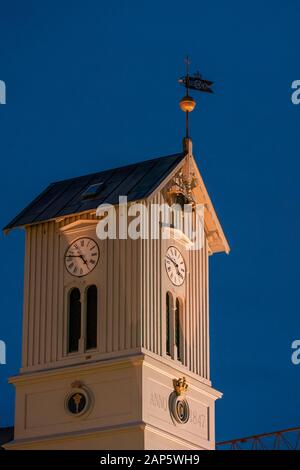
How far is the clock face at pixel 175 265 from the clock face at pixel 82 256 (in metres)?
2.89

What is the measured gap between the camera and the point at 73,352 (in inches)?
3369

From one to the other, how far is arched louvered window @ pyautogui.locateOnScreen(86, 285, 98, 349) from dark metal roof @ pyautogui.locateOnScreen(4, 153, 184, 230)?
334 cm

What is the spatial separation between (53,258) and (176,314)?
5358 millimetres

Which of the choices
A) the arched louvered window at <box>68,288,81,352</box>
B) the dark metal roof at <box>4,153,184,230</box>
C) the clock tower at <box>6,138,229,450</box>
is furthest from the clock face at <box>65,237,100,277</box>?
the dark metal roof at <box>4,153,184,230</box>

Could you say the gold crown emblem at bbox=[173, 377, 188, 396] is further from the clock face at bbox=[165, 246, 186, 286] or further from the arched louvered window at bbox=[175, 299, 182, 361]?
the clock face at bbox=[165, 246, 186, 286]

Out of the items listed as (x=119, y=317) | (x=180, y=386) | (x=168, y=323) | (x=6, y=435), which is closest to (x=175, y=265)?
(x=168, y=323)

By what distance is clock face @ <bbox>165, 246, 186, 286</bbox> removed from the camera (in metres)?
86.9

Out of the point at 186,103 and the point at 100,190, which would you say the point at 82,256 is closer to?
the point at 100,190

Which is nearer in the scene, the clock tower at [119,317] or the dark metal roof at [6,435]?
the clock tower at [119,317]

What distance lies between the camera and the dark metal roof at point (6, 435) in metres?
91.6

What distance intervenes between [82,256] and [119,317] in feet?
10.9

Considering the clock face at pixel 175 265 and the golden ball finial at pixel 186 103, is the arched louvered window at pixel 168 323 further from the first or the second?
the golden ball finial at pixel 186 103

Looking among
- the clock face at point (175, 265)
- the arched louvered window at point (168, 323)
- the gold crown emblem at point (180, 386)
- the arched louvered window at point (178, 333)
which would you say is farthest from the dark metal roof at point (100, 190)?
the gold crown emblem at point (180, 386)
